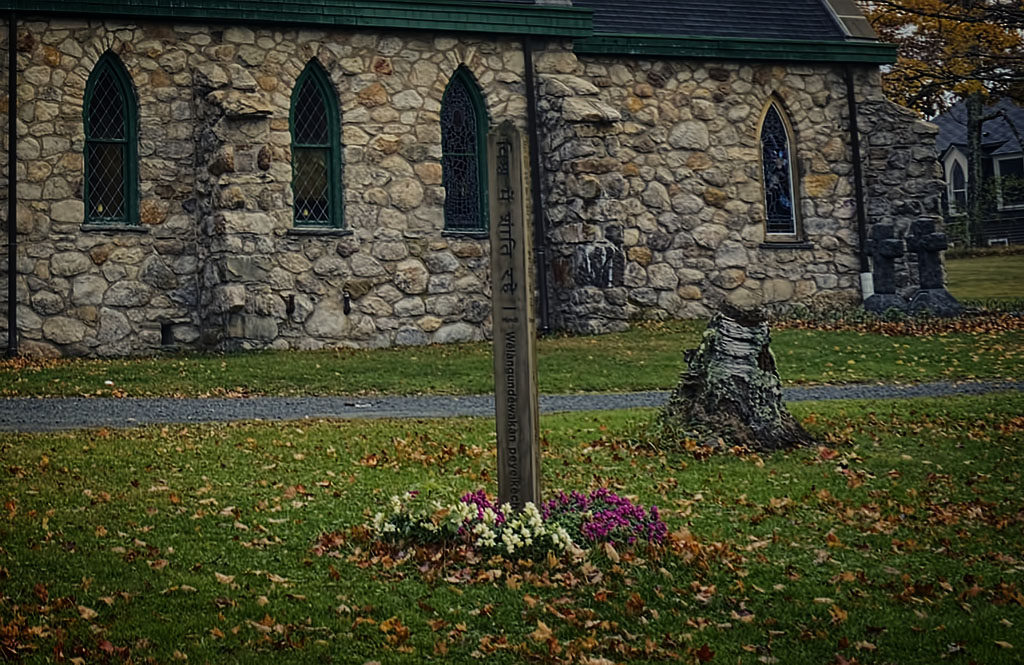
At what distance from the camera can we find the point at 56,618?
5945 mm

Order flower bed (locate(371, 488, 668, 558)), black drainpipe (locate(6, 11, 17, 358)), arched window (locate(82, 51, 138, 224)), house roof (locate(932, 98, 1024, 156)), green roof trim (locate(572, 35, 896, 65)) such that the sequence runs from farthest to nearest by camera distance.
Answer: house roof (locate(932, 98, 1024, 156)) < green roof trim (locate(572, 35, 896, 65)) < arched window (locate(82, 51, 138, 224)) < black drainpipe (locate(6, 11, 17, 358)) < flower bed (locate(371, 488, 668, 558))

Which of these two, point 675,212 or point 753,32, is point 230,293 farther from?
point 753,32

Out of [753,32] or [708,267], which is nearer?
[708,267]

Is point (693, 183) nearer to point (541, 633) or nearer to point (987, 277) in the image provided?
point (987, 277)

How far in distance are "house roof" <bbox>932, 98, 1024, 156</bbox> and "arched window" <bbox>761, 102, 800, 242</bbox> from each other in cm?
2646

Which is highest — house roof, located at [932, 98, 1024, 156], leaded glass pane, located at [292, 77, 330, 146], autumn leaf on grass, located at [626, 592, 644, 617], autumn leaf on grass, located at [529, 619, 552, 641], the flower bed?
house roof, located at [932, 98, 1024, 156]

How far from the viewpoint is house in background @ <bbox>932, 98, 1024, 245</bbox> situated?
43812 millimetres

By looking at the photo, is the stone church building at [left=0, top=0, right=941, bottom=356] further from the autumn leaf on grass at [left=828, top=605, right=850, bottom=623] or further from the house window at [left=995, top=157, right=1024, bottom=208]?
the house window at [left=995, top=157, right=1024, bottom=208]

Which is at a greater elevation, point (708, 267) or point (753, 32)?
point (753, 32)

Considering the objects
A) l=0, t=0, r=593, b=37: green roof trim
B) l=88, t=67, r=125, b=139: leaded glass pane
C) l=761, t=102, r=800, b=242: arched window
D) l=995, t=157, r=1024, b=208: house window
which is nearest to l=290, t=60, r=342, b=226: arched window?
l=0, t=0, r=593, b=37: green roof trim

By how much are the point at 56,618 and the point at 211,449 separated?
4.37m

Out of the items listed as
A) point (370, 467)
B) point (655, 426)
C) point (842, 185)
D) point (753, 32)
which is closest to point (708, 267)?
point (842, 185)

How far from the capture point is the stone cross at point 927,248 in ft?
71.7

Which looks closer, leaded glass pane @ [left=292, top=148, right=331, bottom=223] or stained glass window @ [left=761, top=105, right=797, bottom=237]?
leaded glass pane @ [left=292, top=148, right=331, bottom=223]
